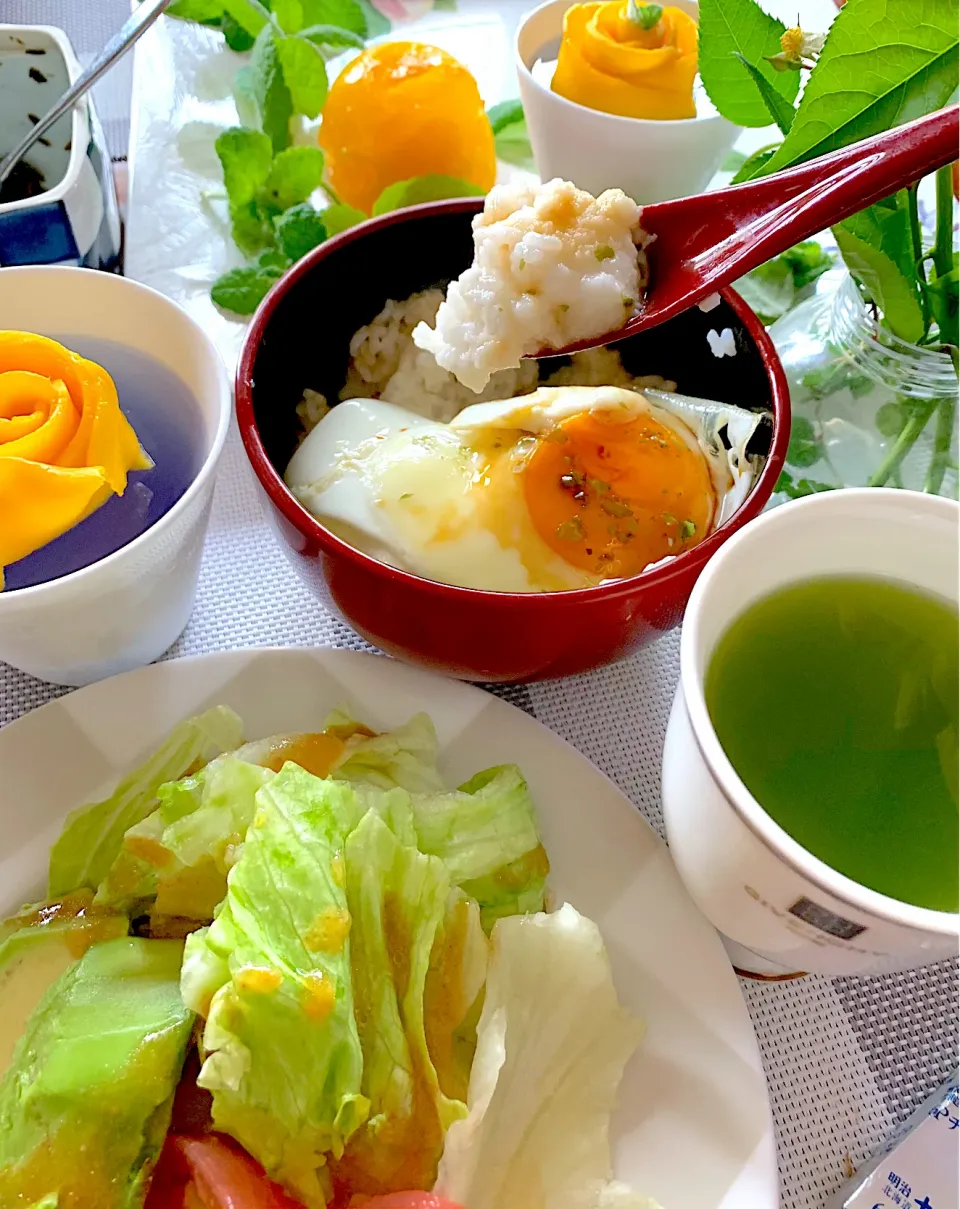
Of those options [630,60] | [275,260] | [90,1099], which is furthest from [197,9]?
[90,1099]

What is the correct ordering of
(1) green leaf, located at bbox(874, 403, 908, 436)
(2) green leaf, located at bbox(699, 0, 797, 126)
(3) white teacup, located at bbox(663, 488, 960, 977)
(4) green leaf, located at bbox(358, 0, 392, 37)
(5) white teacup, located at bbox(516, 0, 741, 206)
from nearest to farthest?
(3) white teacup, located at bbox(663, 488, 960, 977)
(2) green leaf, located at bbox(699, 0, 797, 126)
(1) green leaf, located at bbox(874, 403, 908, 436)
(5) white teacup, located at bbox(516, 0, 741, 206)
(4) green leaf, located at bbox(358, 0, 392, 37)

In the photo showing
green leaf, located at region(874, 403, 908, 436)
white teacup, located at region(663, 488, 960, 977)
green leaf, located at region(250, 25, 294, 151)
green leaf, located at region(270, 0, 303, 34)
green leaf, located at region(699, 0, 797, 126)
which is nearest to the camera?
white teacup, located at region(663, 488, 960, 977)

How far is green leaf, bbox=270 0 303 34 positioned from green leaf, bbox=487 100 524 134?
26cm

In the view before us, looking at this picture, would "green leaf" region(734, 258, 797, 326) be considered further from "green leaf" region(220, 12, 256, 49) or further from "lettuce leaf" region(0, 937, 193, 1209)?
"lettuce leaf" region(0, 937, 193, 1209)

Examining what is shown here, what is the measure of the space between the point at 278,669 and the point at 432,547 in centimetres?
15

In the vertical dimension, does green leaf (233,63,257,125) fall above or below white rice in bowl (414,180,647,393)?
above

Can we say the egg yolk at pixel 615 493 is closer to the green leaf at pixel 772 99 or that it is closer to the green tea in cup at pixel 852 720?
the green tea in cup at pixel 852 720

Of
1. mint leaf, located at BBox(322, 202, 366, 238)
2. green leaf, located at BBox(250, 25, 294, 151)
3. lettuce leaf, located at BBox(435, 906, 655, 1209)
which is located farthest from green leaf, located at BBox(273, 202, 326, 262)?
lettuce leaf, located at BBox(435, 906, 655, 1209)

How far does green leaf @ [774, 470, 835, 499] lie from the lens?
33.3 inches

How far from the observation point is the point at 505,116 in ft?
3.74

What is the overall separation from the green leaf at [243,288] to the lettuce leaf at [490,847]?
59cm

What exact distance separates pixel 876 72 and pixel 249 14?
875 millimetres

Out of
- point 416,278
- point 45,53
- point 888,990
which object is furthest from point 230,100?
point 888,990

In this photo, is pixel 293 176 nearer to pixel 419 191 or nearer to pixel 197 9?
pixel 419 191
